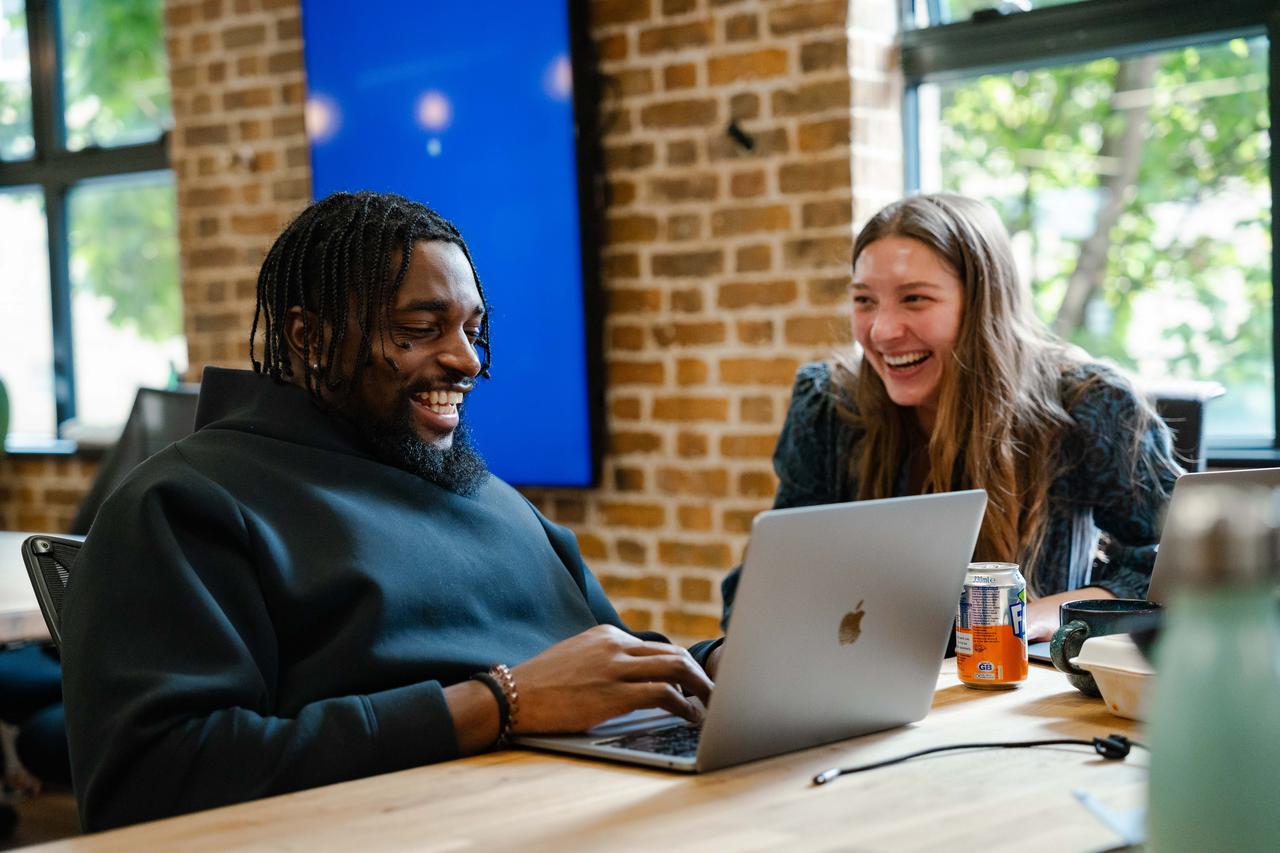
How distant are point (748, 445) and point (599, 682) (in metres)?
1.95

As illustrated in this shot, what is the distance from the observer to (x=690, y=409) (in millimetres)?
3504

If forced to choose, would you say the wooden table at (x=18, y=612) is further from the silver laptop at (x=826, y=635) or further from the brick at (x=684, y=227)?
the brick at (x=684, y=227)

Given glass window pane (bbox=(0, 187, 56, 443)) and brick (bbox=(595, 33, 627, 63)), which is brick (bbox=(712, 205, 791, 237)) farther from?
glass window pane (bbox=(0, 187, 56, 443))

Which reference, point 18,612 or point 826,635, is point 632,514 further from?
point 826,635

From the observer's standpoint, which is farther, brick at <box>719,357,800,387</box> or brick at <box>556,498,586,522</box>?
brick at <box>556,498,586,522</box>

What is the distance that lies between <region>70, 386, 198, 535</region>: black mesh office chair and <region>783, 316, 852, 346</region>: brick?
4.38ft

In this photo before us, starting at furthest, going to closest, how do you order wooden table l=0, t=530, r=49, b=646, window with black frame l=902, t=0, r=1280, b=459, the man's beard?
window with black frame l=902, t=0, r=1280, b=459 < wooden table l=0, t=530, r=49, b=646 < the man's beard

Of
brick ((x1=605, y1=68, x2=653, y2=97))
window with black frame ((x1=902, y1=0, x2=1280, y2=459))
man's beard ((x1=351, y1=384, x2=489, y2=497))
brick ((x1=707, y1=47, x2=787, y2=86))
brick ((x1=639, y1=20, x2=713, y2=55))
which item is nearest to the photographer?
man's beard ((x1=351, y1=384, x2=489, y2=497))

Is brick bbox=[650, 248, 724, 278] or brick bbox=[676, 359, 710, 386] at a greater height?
brick bbox=[650, 248, 724, 278]

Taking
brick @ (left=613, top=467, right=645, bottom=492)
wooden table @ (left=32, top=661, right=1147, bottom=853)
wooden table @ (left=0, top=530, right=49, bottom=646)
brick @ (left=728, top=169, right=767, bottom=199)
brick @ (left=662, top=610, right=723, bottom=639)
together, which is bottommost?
brick @ (left=662, top=610, right=723, bottom=639)

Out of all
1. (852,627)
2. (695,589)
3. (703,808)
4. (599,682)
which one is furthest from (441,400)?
(695,589)

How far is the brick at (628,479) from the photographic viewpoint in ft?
11.9

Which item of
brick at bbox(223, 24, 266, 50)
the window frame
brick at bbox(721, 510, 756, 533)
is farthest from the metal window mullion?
brick at bbox(721, 510, 756, 533)

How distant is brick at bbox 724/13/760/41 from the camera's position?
331 centimetres
